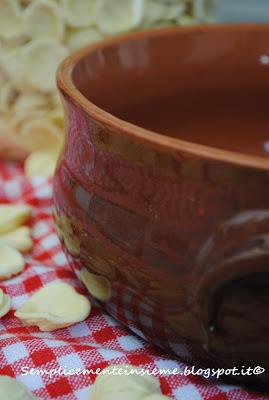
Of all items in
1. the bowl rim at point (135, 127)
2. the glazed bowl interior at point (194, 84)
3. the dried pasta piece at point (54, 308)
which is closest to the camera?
the bowl rim at point (135, 127)

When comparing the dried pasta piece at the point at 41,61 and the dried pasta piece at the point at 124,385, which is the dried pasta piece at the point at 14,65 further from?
the dried pasta piece at the point at 124,385

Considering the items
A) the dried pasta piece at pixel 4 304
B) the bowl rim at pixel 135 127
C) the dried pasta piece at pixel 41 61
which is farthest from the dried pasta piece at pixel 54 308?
the dried pasta piece at pixel 41 61

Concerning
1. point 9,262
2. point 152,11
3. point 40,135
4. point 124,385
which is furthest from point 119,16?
point 124,385

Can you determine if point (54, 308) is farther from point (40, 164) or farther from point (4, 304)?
point (40, 164)

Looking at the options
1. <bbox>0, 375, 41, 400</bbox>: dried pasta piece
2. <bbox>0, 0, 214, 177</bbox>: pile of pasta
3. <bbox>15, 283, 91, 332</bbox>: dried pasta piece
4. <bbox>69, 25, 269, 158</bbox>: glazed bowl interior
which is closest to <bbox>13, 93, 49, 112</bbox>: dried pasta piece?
<bbox>0, 0, 214, 177</bbox>: pile of pasta

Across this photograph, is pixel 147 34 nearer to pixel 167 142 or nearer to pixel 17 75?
pixel 17 75

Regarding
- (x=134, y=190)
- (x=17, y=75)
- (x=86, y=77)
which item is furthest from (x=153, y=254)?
(x=17, y=75)

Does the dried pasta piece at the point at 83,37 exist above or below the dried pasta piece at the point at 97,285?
above
